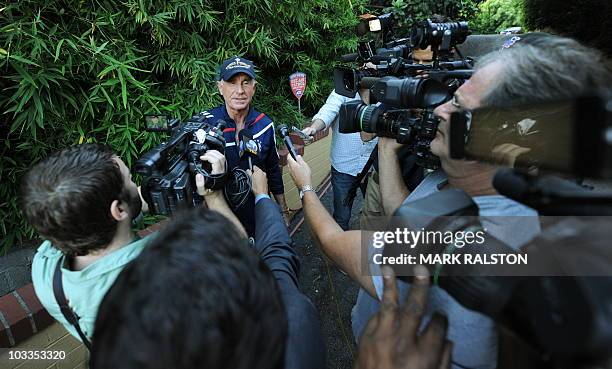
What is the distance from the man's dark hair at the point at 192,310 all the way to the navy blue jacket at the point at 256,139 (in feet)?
4.75

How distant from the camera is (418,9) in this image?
6.85m

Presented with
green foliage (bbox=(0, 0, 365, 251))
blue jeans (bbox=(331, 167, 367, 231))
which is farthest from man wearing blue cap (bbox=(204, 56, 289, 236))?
blue jeans (bbox=(331, 167, 367, 231))

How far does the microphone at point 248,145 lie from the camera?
6.81ft

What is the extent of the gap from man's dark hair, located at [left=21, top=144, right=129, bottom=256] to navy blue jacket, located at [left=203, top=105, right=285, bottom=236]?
3.47 ft

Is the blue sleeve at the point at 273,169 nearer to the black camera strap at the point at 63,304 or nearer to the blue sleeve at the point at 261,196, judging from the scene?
the blue sleeve at the point at 261,196

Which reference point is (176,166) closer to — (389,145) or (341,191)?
(389,145)

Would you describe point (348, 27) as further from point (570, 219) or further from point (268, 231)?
point (570, 219)

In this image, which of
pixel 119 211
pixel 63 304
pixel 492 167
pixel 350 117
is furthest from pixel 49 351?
pixel 492 167

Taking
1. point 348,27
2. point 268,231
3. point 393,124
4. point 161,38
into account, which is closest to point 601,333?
point 268,231

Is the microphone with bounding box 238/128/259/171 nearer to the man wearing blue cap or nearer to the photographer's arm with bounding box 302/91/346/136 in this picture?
the man wearing blue cap

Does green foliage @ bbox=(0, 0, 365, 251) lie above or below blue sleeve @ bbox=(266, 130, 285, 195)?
above

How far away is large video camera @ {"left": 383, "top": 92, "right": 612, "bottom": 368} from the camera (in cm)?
45

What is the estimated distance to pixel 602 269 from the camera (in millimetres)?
469

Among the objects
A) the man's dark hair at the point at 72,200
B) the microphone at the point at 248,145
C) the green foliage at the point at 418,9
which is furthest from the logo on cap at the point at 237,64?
the green foliage at the point at 418,9
